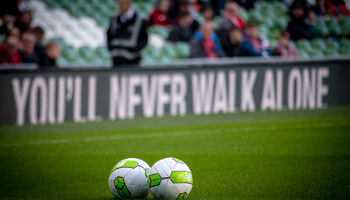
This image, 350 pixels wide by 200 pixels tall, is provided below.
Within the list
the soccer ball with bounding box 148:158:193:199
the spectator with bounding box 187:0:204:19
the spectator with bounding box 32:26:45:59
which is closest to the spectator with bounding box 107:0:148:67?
the spectator with bounding box 32:26:45:59

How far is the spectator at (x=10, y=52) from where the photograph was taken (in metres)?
13.1

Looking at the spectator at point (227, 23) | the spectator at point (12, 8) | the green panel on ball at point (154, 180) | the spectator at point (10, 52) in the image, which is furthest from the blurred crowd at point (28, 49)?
the green panel on ball at point (154, 180)

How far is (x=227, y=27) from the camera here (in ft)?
54.5

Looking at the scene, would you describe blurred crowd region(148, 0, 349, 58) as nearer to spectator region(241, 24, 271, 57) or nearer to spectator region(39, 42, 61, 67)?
spectator region(241, 24, 271, 57)

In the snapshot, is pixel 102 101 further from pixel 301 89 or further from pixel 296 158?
pixel 296 158

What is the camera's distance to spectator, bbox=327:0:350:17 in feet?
73.8

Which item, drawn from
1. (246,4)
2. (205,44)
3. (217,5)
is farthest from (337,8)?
(205,44)

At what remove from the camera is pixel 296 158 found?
820 cm

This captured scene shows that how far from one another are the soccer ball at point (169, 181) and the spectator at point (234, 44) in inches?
432

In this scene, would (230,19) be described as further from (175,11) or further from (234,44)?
(175,11)

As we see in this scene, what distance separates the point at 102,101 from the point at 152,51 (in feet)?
12.9

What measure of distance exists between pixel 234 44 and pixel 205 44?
888 millimetres

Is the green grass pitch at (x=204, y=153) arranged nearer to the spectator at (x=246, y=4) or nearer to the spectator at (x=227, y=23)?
the spectator at (x=227, y=23)

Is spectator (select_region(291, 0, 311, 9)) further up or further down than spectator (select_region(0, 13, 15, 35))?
further up
